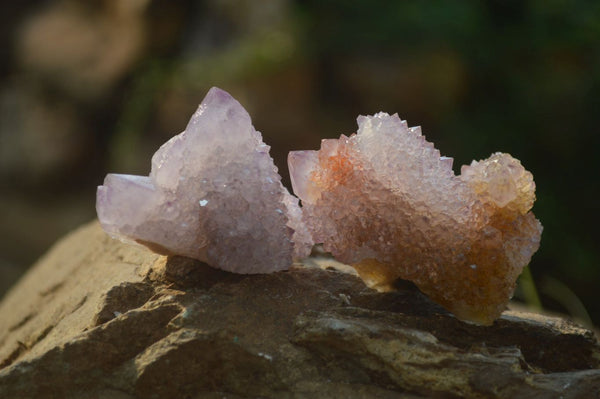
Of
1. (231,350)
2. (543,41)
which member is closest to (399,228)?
(231,350)

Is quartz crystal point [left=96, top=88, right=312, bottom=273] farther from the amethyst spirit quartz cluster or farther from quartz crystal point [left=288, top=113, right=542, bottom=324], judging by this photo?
quartz crystal point [left=288, top=113, right=542, bottom=324]

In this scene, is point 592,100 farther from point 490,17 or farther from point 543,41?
point 490,17

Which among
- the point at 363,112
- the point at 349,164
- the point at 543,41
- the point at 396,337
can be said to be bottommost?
the point at 396,337

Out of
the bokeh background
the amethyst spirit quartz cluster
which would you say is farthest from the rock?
the bokeh background

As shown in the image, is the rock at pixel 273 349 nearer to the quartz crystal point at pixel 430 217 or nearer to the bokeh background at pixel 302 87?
the quartz crystal point at pixel 430 217

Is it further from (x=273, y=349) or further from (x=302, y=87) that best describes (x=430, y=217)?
(x=302, y=87)

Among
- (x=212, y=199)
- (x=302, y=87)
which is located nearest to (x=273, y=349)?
(x=212, y=199)
